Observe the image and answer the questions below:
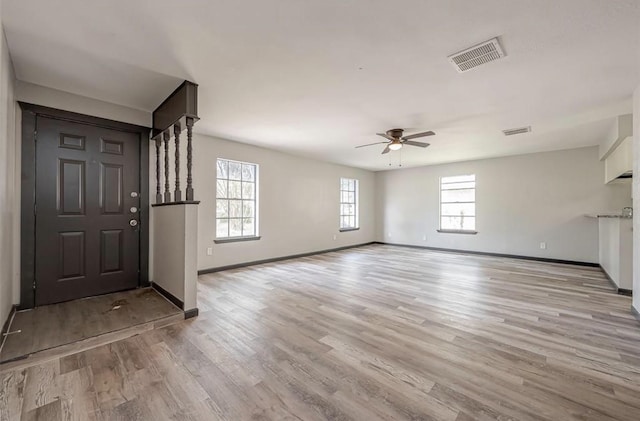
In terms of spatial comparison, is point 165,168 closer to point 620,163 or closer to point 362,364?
point 362,364

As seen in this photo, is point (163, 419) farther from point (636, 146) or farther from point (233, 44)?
point (636, 146)

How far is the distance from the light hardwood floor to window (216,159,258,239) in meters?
1.86

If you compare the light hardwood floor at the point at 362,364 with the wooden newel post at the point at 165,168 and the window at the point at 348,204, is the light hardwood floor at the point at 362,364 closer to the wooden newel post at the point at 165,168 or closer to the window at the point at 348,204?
the wooden newel post at the point at 165,168

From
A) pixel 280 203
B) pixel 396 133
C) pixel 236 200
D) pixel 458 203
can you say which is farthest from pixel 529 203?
pixel 236 200

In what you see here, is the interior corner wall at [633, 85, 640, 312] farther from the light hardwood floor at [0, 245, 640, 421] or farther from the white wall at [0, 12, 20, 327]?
the white wall at [0, 12, 20, 327]

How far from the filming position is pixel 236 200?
18.0 feet

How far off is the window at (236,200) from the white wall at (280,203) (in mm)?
146

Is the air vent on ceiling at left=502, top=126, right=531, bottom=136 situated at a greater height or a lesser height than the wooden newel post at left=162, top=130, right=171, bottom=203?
greater

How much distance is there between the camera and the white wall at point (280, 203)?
495 cm

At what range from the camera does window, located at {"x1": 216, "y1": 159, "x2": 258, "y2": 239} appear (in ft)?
17.2

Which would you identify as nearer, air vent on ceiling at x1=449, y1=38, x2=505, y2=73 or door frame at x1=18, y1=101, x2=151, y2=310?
air vent on ceiling at x1=449, y1=38, x2=505, y2=73

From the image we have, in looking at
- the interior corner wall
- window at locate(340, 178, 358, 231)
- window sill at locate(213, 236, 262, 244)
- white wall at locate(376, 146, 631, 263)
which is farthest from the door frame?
white wall at locate(376, 146, 631, 263)

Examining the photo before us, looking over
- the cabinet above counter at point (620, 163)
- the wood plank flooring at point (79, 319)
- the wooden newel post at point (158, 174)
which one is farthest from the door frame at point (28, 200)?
the cabinet above counter at point (620, 163)

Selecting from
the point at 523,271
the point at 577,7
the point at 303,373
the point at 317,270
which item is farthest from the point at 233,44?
the point at 523,271
